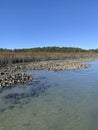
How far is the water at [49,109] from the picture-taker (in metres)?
6.87

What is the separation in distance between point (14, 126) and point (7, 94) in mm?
4361

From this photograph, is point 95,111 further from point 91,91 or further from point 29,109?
point 91,91

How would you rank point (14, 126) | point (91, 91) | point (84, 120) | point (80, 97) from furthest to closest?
1. point (91, 91)
2. point (80, 97)
3. point (84, 120)
4. point (14, 126)

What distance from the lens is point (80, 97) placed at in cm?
1038

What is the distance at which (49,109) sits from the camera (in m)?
8.54

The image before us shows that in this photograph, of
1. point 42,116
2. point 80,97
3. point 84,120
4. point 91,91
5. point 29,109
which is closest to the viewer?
point 84,120

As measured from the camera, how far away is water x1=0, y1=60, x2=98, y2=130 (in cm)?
687

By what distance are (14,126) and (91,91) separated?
582 centimetres

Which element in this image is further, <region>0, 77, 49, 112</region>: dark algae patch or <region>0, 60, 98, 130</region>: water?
<region>0, 77, 49, 112</region>: dark algae patch

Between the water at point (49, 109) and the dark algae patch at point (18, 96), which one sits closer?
the water at point (49, 109)

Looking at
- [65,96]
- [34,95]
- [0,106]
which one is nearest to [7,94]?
[34,95]

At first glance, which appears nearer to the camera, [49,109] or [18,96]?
[49,109]

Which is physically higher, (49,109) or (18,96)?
(18,96)

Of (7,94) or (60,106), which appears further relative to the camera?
(7,94)
